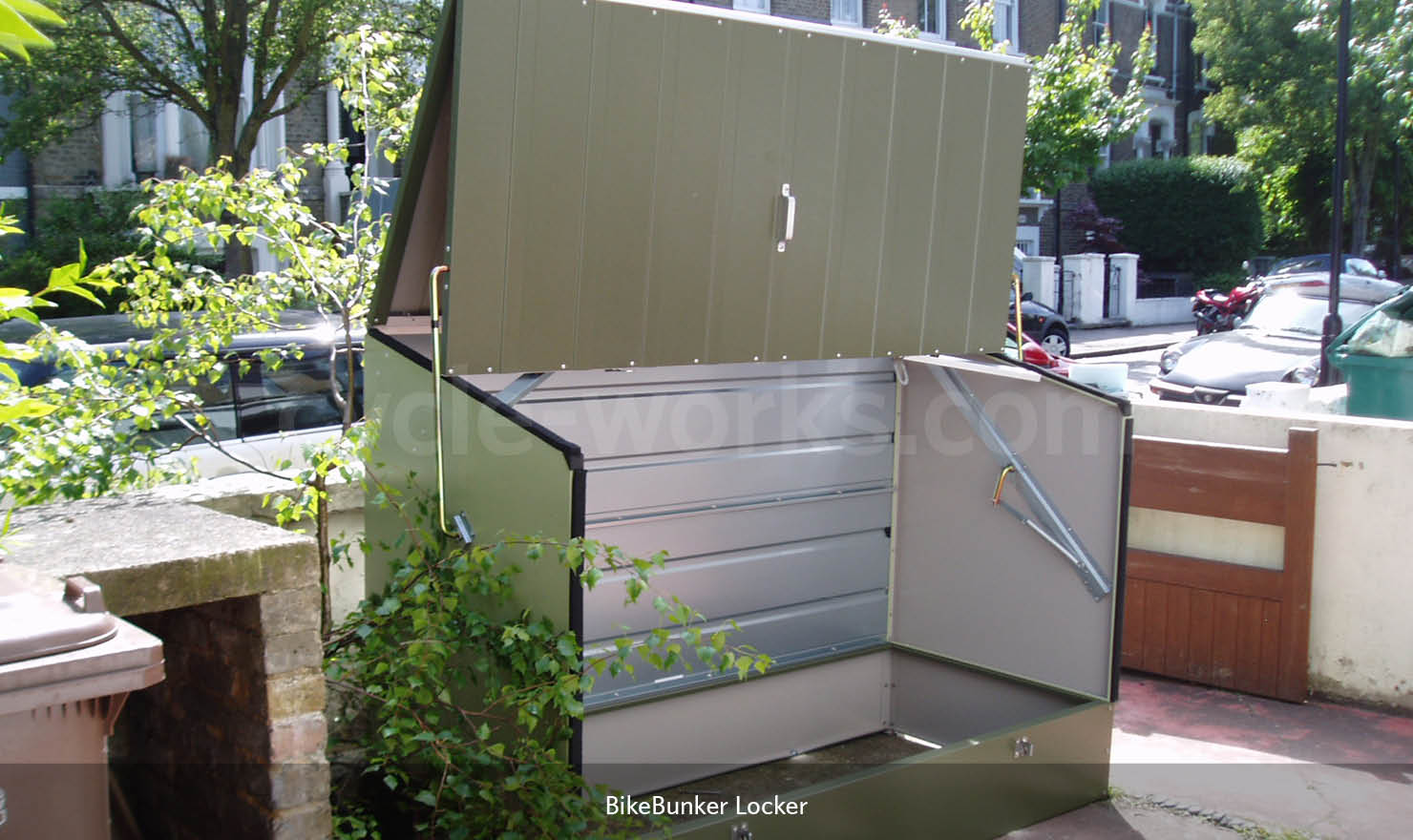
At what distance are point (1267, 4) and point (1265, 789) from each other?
103ft

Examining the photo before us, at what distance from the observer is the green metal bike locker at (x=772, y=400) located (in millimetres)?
4199

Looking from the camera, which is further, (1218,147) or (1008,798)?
(1218,147)

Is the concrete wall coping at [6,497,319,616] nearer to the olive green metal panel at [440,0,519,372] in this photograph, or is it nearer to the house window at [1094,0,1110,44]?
the olive green metal panel at [440,0,519,372]

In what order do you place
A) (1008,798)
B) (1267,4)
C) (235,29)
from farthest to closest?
(1267,4) < (235,29) < (1008,798)

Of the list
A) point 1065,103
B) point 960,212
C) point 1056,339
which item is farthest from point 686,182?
point 1056,339

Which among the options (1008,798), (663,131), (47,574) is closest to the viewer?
(47,574)

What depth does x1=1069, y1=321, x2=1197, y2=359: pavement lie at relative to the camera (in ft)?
82.9

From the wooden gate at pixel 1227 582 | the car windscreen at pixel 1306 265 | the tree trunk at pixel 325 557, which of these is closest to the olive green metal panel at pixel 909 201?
the wooden gate at pixel 1227 582

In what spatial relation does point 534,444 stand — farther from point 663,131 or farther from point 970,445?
point 970,445

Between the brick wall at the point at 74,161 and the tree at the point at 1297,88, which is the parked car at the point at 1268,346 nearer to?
the tree at the point at 1297,88

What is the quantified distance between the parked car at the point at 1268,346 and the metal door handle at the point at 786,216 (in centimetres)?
1019

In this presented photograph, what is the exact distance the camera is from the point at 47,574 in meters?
2.95

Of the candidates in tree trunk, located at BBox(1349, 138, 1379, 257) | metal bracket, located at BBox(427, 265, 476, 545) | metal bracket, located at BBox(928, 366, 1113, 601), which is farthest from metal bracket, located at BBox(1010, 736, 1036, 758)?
tree trunk, located at BBox(1349, 138, 1379, 257)

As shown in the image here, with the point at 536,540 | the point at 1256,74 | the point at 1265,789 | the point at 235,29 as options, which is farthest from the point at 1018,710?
the point at 1256,74
